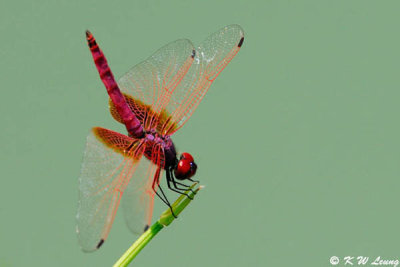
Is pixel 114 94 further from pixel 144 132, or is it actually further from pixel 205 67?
pixel 205 67

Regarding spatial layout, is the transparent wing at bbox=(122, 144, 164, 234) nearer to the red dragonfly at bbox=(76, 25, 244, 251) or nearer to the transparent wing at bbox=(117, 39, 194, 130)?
the red dragonfly at bbox=(76, 25, 244, 251)

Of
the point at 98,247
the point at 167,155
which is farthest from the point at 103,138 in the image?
the point at 98,247

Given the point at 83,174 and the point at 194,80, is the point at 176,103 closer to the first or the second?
the point at 194,80

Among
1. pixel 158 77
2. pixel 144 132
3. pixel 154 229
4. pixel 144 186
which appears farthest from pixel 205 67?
pixel 154 229

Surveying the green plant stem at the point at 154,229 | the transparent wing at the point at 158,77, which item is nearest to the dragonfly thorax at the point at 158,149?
the transparent wing at the point at 158,77

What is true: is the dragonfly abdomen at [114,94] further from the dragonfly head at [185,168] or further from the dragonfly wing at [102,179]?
the dragonfly head at [185,168]

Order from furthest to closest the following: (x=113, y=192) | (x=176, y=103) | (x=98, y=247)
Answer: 1. (x=176, y=103)
2. (x=113, y=192)
3. (x=98, y=247)
